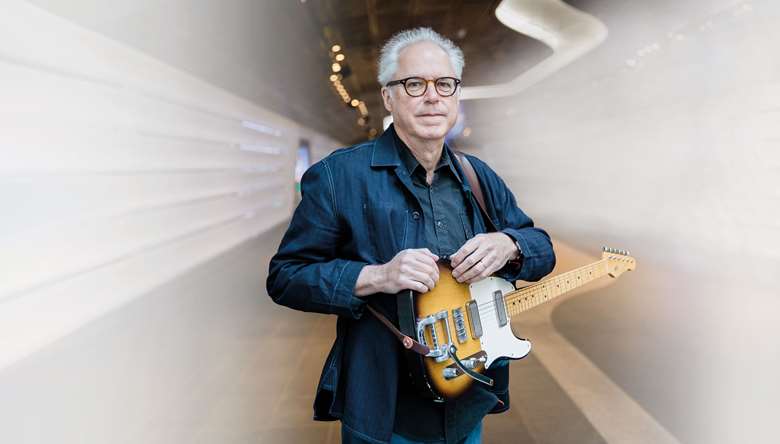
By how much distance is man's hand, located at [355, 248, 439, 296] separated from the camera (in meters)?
1.13

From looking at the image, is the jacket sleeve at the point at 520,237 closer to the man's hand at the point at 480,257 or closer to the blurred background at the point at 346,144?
the man's hand at the point at 480,257

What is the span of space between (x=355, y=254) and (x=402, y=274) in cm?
16

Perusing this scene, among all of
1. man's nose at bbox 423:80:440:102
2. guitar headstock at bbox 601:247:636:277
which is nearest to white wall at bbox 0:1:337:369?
man's nose at bbox 423:80:440:102

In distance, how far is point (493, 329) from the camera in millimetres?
1343

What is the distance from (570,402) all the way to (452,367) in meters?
1.74

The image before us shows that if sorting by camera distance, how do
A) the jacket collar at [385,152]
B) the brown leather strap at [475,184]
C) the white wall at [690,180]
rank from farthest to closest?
the white wall at [690,180], the brown leather strap at [475,184], the jacket collar at [385,152]

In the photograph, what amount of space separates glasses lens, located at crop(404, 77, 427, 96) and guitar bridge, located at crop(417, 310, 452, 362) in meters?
0.52

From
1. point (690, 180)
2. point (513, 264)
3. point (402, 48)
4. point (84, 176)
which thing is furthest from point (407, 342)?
point (690, 180)

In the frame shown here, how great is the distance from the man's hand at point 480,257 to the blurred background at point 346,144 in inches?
24.1

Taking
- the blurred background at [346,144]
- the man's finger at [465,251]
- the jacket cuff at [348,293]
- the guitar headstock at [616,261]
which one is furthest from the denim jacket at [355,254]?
the blurred background at [346,144]

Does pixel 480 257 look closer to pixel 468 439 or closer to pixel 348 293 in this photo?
pixel 348 293

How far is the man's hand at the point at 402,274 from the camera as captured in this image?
44.7 inches

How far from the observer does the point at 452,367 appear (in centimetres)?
123

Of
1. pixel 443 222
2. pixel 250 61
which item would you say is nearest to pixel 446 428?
pixel 443 222
